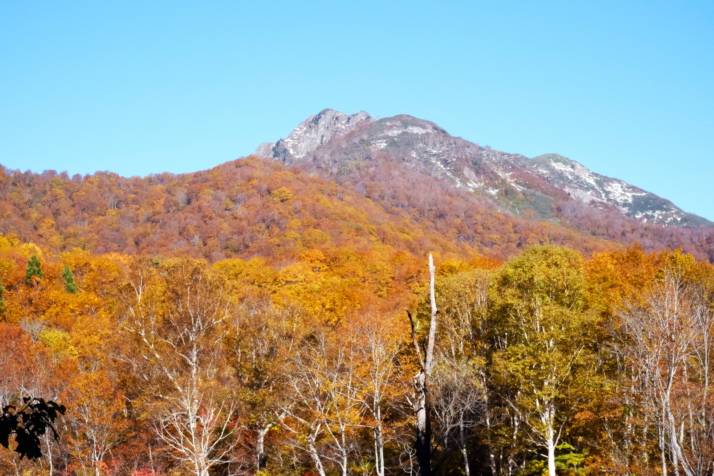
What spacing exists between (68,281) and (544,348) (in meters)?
58.2

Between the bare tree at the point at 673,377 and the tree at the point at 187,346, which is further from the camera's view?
the tree at the point at 187,346

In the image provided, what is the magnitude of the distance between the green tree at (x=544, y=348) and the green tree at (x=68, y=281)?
174 ft

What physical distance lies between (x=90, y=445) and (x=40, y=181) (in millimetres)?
127679

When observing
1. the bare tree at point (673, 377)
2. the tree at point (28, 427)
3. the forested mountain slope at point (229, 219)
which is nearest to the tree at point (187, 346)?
the bare tree at point (673, 377)

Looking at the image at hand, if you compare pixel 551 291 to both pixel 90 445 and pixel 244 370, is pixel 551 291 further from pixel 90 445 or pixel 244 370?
pixel 90 445

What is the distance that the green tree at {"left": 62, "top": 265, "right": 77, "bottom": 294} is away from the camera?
6794 cm

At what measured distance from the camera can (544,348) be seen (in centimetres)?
2719

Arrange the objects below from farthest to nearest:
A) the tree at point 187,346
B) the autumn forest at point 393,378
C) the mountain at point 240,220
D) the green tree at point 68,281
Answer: the mountain at point 240,220, the green tree at point 68,281, the tree at point 187,346, the autumn forest at point 393,378

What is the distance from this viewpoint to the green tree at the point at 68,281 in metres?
67.9

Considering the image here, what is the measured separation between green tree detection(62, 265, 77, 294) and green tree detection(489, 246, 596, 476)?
5314 cm

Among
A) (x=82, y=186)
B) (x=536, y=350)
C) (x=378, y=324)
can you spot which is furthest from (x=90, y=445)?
(x=82, y=186)

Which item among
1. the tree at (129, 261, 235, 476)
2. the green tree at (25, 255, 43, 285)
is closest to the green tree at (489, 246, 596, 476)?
the tree at (129, 261, 235, 476)

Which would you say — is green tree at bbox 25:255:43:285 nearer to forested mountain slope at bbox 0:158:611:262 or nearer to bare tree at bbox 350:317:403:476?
forested mountain slope at bbox 0:158:611:262

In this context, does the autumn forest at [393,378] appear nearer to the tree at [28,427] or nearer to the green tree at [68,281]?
the tree at [28,427]
